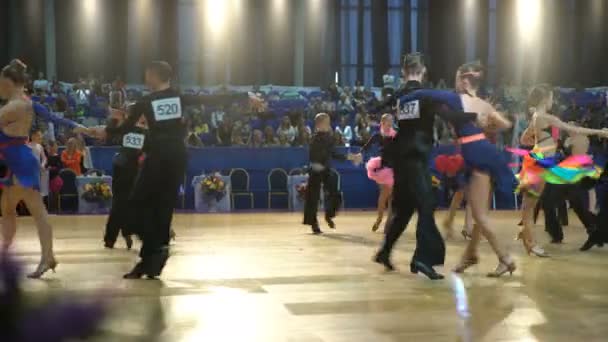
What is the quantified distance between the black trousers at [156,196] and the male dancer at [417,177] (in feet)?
5.19

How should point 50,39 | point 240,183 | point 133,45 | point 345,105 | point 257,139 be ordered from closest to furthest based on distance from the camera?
point 240,183, point 257,139, point 345,105, point 50,39, point 133,45

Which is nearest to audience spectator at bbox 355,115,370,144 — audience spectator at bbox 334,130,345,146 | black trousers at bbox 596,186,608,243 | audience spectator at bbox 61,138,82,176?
audience spectator at bbox 334,130,345,146

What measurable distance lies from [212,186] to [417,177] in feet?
29.2

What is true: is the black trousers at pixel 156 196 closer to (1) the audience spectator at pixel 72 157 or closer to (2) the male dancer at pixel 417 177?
(2) the male dancer at pixel 417 177

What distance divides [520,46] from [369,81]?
537 cm

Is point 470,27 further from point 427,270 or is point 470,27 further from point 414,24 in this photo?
point 427,270

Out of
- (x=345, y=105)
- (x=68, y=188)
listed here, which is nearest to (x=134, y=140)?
(x=68, y=188)

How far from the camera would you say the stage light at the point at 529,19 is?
25156 mm

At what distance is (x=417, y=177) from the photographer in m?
5.23

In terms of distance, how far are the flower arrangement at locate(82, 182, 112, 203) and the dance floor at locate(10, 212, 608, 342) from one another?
511 centimetres

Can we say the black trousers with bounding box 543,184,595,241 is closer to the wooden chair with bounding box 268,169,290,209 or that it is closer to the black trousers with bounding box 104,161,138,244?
the black trousers with bounding box 104,161,138,244

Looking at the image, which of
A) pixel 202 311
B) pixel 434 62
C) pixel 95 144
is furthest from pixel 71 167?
pixel 434 62

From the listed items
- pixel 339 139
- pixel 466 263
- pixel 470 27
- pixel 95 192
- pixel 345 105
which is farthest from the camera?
pixel 470 27

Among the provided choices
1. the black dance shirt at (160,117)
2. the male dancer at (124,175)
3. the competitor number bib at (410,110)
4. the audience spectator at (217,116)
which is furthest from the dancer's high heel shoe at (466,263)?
the audience spectator at (217,116)
